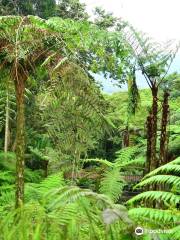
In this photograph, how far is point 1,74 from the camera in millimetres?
4223

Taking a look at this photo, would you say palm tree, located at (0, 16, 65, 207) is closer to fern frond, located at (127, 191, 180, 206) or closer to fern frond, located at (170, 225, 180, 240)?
fern frond, located at (127, 191, 180, 206)

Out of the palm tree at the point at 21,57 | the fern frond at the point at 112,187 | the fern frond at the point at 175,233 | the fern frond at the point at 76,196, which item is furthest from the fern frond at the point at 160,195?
the fern frond at the point at 112,187

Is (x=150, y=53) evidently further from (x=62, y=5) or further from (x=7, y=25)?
(x=62, y=5)

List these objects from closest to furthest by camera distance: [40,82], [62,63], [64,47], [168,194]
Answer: [168,194], [62,63], [64,47], [40,82]

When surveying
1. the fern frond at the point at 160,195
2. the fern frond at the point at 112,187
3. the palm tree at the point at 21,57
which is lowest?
the fern frond at the point at 112,187

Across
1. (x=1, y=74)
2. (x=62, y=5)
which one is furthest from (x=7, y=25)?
(x=62, y=5)

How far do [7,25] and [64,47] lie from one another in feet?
2.15

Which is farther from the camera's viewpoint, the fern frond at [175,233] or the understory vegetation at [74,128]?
the fern frond at [175,233]

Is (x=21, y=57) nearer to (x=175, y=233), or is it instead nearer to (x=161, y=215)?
(x=161, y=215)

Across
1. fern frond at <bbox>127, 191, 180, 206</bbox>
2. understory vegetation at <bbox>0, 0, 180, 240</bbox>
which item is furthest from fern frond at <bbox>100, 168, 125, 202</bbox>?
fern frond at <bbox>127, 191, 180, 206</bbox>

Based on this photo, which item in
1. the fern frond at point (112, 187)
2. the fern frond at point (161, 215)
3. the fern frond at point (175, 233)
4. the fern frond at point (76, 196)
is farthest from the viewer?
the fern frond at point (112, 187)

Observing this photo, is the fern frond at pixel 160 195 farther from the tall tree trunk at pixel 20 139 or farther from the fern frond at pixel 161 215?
the tall tree trunk at pixel 20 139

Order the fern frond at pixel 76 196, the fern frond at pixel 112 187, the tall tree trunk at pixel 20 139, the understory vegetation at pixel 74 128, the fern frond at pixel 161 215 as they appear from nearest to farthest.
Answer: the fern frond at pixel 76 196 → the understory vegetation at pixel 74 128 → the fern frond at pixel 161 215 → the tall tree trunk at pixel 20 139 → the fern frond at pixel 112 187

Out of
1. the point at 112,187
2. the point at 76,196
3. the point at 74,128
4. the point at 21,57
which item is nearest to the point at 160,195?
the point at 76,196
